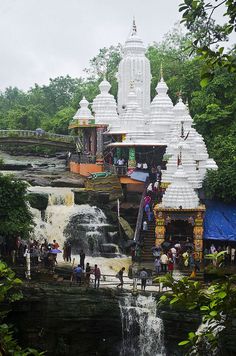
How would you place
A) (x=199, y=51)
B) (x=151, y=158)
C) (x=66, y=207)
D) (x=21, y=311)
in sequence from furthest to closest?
(x=151, y=158), (x=66, y=207), (x=21, y=311), (x=199, y=51)

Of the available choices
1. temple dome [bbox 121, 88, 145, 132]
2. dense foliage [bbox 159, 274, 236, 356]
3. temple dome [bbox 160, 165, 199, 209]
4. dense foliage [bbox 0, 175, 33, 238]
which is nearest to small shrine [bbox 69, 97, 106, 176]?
temple dome [bbox 121, 88, 145, 132]

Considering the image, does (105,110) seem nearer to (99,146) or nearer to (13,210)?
(99,146)

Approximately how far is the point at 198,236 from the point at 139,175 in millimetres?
6736

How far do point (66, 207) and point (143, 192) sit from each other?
11.9 feet

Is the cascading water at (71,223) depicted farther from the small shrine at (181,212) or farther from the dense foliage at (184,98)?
the dense foliage at (184,98)

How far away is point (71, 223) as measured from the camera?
2484 centimetres

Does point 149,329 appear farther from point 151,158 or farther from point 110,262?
point 151,158

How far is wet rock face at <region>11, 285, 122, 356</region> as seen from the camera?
18.5 metres

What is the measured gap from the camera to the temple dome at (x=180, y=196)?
22.9 metres

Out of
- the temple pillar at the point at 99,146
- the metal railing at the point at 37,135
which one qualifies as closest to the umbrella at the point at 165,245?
the temple pillar at the point at 99,146

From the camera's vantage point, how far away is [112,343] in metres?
19.1

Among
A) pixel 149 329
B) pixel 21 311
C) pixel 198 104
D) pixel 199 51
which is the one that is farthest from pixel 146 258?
pixel 199 51

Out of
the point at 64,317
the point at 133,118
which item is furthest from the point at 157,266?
the point at 133,118

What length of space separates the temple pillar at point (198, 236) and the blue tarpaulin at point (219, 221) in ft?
1.08
